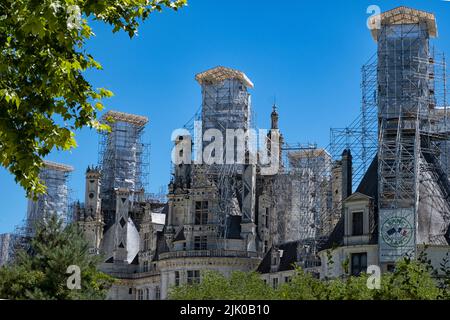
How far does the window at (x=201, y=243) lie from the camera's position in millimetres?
68812

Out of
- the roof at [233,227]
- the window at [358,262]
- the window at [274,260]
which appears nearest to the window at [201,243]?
the roof at [233,227]

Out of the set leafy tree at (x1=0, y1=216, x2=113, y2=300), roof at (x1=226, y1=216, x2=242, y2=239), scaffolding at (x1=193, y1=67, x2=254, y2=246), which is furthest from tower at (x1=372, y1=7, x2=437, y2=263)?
roof at (x1=226, y1=216, x2=242, y2=239)

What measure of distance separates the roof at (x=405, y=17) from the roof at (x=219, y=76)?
607 inches

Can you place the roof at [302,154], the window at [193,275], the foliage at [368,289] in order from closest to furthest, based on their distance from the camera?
the foliage at [368,289]
the window at [193,275]
the roof at [302,154]

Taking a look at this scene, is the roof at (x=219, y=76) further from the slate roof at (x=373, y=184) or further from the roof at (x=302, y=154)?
the slate roof at (x=373, y=184)

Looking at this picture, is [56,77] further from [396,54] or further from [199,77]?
[199,77]

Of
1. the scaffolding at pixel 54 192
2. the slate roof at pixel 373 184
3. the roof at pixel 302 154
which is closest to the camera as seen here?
the slate roof at pixel 373 184

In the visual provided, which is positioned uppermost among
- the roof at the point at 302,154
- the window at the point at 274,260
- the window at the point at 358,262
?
the roof at the point at 302,154

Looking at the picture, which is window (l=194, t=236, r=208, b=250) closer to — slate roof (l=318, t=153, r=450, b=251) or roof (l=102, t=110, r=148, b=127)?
slate roof (l=318, t=153, r=450, b=251)

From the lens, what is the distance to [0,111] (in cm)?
→ 2070

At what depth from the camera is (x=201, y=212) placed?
69.6 meters

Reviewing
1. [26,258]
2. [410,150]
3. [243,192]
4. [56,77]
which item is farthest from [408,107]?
[56,77]

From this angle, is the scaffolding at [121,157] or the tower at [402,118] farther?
the scaffolding at [121,157]

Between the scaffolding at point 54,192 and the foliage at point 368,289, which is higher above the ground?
the scaffolding at point 54,192
